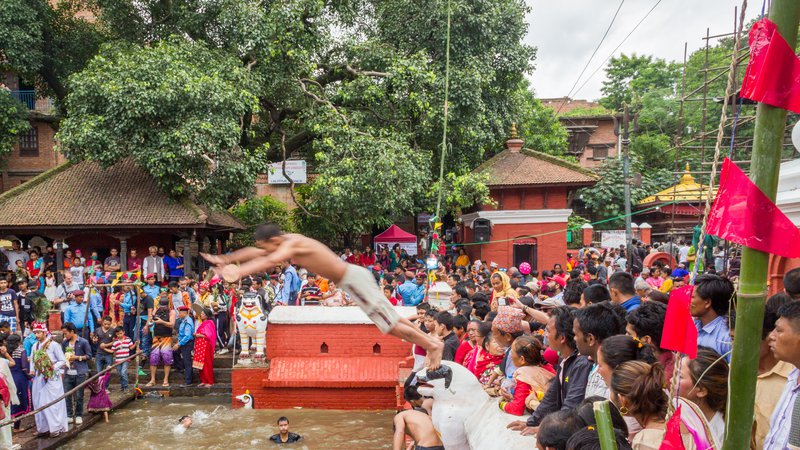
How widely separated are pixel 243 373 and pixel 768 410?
11.1 m

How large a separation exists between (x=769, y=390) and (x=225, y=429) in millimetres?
10146

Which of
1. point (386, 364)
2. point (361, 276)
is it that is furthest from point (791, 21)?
point (386, 364)

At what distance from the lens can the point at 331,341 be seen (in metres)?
13.5

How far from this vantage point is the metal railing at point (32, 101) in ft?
101

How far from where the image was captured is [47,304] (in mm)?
16031

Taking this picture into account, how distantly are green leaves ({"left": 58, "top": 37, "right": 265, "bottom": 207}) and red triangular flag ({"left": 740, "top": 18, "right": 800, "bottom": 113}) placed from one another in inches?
670

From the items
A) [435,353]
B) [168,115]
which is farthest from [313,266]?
[168,115]

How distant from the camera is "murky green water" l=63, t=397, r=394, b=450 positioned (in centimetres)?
1135

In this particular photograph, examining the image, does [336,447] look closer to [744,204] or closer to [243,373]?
[243,373]

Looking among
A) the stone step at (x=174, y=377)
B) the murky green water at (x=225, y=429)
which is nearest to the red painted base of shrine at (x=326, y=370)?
the murky green water at (x=225, y=429)

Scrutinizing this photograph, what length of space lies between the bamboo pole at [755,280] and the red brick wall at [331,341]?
38.4ft

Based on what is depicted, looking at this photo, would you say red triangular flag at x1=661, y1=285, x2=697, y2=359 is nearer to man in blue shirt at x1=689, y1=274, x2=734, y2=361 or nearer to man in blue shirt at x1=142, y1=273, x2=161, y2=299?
man in blue shirt at x1=689, y1=274, x2=734, y2=361

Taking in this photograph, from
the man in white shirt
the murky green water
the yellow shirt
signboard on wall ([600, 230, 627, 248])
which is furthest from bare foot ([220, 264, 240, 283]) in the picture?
signboard on wall ([600, 230, 627, 248])


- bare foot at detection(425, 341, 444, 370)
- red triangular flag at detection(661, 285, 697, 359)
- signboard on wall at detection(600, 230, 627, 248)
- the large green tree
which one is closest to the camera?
red triangular flag at detection(661, 285, 697, 359)
